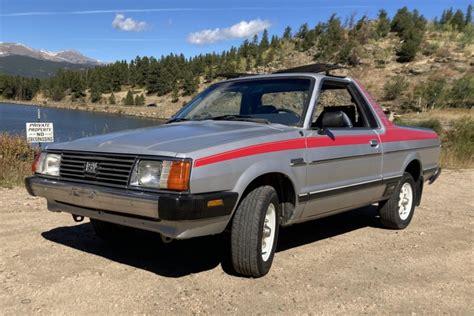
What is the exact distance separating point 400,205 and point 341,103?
1.51m

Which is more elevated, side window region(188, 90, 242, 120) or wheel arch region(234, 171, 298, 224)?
side window region(188, 90, 242, 120)

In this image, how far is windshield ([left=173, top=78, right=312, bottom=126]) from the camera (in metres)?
4.98

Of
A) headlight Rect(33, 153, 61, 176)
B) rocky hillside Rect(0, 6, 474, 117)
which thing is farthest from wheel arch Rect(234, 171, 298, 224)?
rocky hillside Rect(0, 6, 474, 117)

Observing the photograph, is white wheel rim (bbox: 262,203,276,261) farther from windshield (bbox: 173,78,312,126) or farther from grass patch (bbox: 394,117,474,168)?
grass patch (bbox: 394,117,474,168)

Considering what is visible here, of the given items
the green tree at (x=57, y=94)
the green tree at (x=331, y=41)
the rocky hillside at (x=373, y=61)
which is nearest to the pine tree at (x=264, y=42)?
the rocky hillside at (x=373, y=61)

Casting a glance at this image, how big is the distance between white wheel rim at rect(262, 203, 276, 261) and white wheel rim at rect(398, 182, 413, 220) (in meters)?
2.60

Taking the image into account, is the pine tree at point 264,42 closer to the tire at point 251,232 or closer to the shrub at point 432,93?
the shrub at point 432,93

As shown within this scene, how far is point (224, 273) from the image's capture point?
173 inches

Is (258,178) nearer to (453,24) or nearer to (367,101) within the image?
(367,101)

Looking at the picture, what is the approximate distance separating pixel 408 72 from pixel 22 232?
48.0 meters

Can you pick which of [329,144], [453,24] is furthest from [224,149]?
[453,24]

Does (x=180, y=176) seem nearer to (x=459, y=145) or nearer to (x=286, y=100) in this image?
(x=286, y=100)

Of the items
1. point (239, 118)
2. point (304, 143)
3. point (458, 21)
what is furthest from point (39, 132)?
point (458, 21)

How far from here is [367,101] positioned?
19.6 ft
